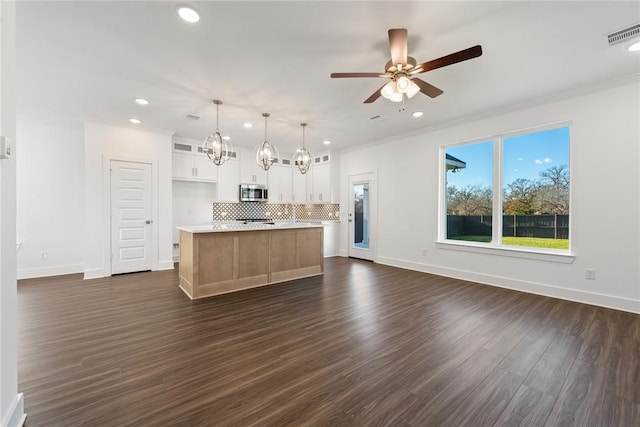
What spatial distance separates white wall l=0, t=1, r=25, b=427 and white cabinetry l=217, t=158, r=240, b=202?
15.9ft

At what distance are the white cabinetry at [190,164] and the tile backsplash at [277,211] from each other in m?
0.79

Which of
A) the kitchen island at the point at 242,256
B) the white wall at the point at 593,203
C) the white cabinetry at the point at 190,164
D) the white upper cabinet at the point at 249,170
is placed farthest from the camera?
the white upper cabinet at the point at 249,170

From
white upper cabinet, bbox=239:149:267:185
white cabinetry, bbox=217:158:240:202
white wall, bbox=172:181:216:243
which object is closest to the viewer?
white wall, bbox=172:181:216:243

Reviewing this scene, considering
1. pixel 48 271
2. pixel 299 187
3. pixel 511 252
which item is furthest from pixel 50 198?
pixel 511 252

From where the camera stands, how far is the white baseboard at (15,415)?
4.40 feet

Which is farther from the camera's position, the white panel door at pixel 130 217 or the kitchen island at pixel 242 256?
the white panel door at pixel 130 217

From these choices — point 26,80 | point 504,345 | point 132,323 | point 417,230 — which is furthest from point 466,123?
point 26,80

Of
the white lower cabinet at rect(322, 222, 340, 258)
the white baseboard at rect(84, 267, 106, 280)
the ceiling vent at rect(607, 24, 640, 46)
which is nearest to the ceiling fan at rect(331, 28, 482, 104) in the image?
the ceiling vent at rect(607, 24, 640, 46)

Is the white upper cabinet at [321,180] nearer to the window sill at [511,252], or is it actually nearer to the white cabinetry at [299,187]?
the white cabinetry at [299,187]

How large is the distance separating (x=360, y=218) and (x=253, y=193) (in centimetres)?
288

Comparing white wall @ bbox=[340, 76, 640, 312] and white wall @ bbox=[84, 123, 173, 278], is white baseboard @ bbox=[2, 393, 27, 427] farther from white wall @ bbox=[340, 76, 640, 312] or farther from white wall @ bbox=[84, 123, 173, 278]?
white wall @ bbox=[340, 76, 640, 312]

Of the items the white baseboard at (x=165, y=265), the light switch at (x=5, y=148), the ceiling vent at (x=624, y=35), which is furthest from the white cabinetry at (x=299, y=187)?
the light switch at (x=5, y=148)

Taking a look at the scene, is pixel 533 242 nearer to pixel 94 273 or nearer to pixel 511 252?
pixel 511 252

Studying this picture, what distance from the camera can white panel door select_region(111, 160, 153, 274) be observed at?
4969mm
